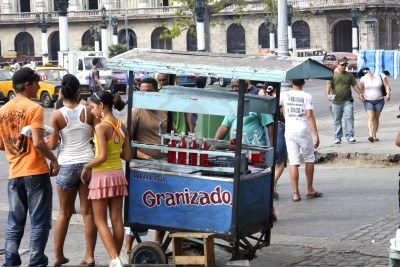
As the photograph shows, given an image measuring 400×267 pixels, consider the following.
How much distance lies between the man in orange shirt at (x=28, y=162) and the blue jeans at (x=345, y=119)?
38.1 ft

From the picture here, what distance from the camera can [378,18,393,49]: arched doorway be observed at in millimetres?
83438

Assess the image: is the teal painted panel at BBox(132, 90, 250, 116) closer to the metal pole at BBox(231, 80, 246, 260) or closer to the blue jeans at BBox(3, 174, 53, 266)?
the metal pole at BBox(231, 80, 246, 260)

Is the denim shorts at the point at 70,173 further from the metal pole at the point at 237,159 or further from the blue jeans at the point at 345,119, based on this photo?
the blue jeans at the point at 345,119

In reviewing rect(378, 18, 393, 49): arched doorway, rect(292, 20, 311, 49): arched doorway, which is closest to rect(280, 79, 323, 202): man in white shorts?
rect(378, 18, 393, 49): arched doorway

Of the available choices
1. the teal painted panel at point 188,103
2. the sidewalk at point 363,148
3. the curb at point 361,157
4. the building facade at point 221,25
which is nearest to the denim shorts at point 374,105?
the sidewalk at point 363,148

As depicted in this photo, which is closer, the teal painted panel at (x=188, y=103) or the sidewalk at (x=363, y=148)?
the teal painted panel at (x=188, y=103)

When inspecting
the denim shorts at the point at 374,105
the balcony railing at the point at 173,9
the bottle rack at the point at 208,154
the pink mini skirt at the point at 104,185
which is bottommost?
the denim shorts at the point at 374,105

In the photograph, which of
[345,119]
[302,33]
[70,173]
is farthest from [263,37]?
[70,173]

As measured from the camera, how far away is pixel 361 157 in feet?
59.0

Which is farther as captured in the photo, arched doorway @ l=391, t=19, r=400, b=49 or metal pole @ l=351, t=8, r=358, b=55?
arched doorway @ l=391, t=19, r=400, b=49

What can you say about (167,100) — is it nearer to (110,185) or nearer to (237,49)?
(110,185)

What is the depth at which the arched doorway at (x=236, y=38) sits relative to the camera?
88.4m

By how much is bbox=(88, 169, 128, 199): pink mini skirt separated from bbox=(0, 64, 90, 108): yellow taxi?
29539 mm

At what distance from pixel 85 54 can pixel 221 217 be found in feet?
149
